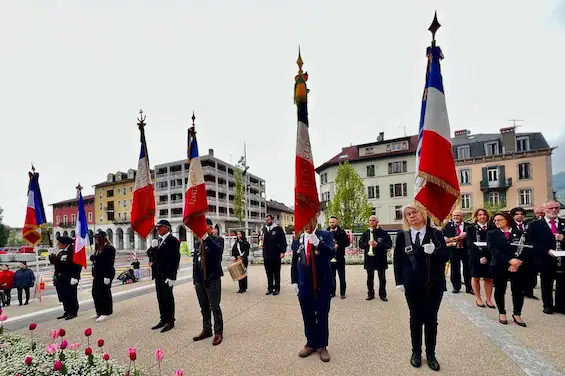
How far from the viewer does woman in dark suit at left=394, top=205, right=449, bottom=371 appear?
148 inches

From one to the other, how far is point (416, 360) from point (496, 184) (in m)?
36.5

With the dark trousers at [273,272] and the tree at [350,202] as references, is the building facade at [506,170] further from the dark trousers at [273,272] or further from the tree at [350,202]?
the dark trousers at [273,272]

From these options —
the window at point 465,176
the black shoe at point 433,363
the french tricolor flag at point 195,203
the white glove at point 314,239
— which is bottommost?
the black shoe at point 433,363

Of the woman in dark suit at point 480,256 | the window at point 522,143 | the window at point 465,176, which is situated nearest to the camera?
the woman in dark suit at point 480,256

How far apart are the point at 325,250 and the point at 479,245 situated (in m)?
4.16

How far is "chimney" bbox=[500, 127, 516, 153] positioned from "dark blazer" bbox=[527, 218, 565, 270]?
33.4 meters

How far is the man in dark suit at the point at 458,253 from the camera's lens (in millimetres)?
7727

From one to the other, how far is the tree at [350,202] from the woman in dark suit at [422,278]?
27093mm

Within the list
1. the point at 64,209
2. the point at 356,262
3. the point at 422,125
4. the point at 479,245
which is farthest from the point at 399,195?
the point at 64,209

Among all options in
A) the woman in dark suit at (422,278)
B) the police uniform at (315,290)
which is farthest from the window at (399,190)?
the police uniform at (315,290)

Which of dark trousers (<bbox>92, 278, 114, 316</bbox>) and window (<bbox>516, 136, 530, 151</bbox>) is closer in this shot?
dark trousers (<bbox>92, 278, 114, 316</bbox>)

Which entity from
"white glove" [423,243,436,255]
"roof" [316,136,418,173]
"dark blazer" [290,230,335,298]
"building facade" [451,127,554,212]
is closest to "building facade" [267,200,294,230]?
"roof" [316,136,418,173]

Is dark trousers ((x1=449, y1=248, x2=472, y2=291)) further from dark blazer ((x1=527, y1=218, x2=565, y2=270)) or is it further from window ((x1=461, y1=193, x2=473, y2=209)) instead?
window ((x1=461, y1=193, x2=473, y2=209))

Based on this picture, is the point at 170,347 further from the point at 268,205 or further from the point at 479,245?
the point at 268,205
